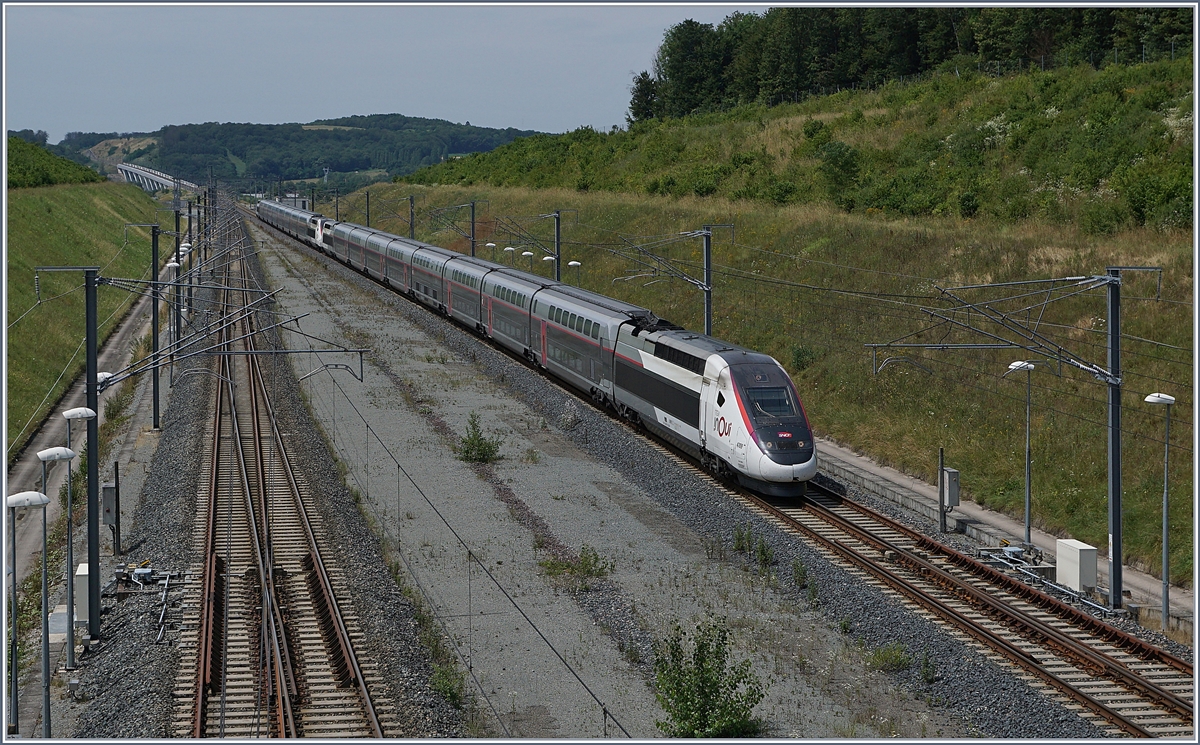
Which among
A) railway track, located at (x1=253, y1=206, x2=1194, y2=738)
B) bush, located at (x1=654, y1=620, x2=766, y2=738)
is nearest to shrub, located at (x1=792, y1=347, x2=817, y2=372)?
railway track, located at (x1=253, y1=206, x2=1194, y2=738)

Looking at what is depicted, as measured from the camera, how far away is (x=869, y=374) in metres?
40.4

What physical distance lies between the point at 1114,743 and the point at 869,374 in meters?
25.5

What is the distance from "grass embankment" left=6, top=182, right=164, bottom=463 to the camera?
44.4 metres

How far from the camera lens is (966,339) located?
1571 inches

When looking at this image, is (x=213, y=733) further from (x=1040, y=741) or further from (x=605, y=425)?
(x=605, y=425)

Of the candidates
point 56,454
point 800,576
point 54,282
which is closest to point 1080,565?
point 800,576

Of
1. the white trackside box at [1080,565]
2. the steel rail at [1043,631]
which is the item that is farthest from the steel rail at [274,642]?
the white trackside box at [1080,565]

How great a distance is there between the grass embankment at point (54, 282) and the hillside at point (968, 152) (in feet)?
118

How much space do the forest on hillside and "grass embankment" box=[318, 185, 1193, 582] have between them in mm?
21846

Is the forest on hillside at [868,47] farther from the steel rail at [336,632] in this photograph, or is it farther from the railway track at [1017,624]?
the steel rail at [336,632]

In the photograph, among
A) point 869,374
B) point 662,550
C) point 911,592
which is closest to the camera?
point 911,592

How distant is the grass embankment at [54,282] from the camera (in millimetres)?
44394

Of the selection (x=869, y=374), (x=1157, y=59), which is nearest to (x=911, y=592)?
(x=869, y=374)

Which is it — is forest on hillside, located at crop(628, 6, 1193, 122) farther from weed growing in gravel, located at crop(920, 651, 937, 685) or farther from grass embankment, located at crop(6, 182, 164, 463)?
grass embankment, located at crop(6, 182, 164, 463)
